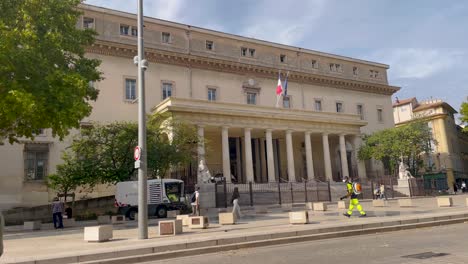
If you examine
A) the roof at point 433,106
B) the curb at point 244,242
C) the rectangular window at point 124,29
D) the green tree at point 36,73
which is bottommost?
the curb at point 244,242

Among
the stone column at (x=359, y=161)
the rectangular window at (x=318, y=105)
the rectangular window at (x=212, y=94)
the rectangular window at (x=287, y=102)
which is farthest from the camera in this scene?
the rectangular window at (x=318, y=105)

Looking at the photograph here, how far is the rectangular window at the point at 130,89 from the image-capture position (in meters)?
36.8

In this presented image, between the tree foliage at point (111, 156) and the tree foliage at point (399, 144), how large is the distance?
77.8 ft

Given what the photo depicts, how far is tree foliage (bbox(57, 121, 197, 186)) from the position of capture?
1016 inches

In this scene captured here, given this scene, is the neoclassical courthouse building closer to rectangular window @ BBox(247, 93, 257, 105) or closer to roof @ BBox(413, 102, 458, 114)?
rectangular window @ BBox(247, 93, 257, 105)

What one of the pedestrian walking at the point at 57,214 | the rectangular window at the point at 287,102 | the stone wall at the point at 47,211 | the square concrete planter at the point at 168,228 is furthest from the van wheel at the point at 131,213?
the rectangular window at the point at 287,102

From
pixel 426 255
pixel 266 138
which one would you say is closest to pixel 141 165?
pixel 426 255

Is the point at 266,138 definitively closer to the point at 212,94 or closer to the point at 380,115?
the point at 212,94

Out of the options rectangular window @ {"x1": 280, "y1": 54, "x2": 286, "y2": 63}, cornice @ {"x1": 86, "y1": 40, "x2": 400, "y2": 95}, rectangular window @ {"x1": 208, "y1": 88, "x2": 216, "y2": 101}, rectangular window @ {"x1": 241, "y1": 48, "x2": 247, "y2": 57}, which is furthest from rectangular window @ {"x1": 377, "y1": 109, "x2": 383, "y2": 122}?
rectangular window @ {"x1": 208, "y1": 88, "x2": 216, "y2": 101}

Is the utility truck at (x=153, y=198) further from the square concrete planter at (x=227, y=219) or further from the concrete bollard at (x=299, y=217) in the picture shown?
the concrete bollard at (x=299, y=217)

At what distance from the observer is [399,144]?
41281mm

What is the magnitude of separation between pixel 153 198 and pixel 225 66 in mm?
19981

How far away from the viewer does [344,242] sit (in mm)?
11062

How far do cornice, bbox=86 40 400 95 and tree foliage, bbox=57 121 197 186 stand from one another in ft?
35.0
